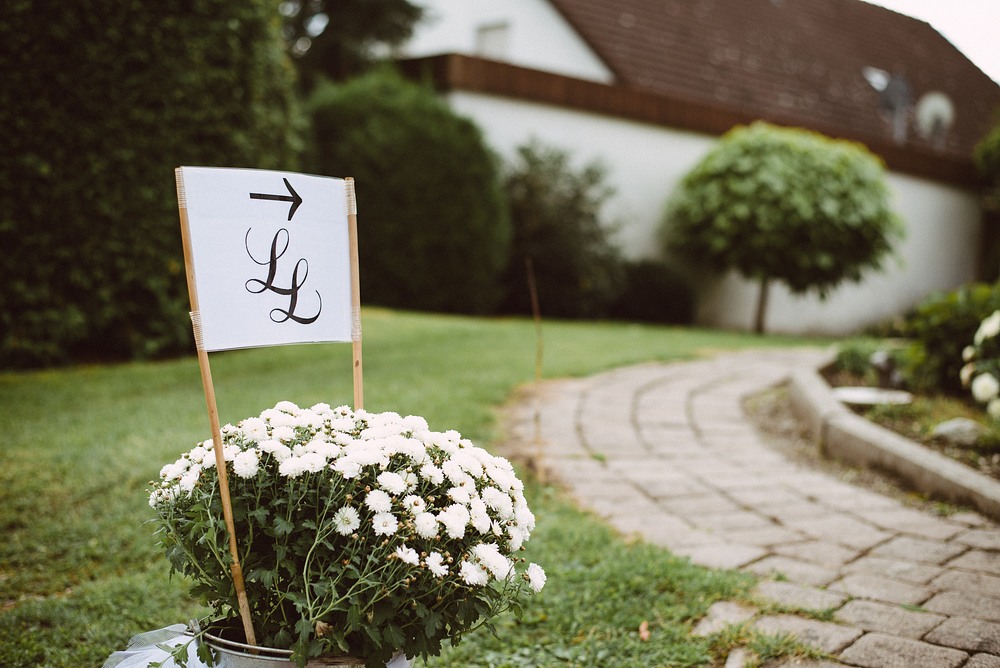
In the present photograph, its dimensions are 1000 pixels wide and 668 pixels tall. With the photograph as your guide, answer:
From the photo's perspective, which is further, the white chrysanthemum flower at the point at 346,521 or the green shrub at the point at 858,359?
the green shrub at the point at 858,359

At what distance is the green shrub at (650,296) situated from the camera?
36.1ft

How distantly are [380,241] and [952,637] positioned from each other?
7505mm

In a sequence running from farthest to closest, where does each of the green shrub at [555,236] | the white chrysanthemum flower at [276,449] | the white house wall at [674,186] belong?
the white house wall at [674,186], the green shrub at [555,236], the white chrysanthemum flower at [276,449]

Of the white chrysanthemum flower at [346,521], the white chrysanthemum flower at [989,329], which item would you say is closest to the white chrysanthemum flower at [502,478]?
the white chrysanthemum flower at [346,521]

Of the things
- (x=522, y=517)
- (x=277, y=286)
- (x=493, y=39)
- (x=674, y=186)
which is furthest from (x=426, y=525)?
(x=493, y=39)

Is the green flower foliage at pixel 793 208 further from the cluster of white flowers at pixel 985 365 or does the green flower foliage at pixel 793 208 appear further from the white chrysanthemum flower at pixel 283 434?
the white chrysanthemum flower at pixel 283 434

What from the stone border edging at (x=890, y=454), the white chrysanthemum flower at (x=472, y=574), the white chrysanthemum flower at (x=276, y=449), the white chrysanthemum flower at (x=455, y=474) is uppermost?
the white chrysanthemum flower at (x=276, y=449)

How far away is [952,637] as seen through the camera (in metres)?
2.18

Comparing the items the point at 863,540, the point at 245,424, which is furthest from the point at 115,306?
the point at 863,540

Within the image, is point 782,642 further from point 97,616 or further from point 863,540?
point 97,616

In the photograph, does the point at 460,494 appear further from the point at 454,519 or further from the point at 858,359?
the point at 858,359

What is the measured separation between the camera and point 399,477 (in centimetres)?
153

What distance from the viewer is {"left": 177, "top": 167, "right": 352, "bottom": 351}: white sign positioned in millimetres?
1643

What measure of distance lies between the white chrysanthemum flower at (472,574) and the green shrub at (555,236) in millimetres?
8459
